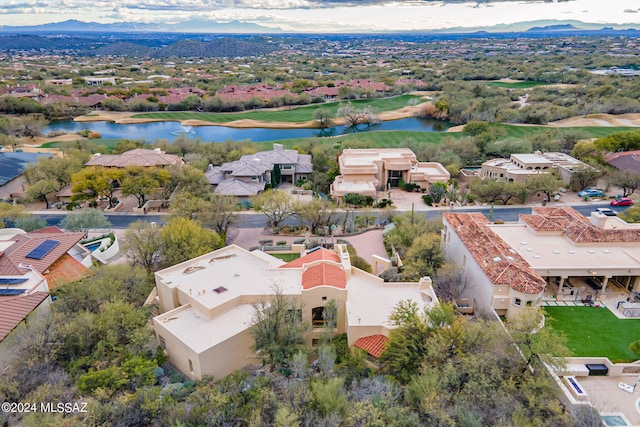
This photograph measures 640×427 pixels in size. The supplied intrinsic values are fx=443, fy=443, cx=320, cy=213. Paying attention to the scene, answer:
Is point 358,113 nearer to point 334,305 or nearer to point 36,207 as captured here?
point 36,207

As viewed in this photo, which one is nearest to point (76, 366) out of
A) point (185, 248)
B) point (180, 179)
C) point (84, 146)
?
point (185, 248)

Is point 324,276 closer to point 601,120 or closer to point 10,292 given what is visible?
point 10,292

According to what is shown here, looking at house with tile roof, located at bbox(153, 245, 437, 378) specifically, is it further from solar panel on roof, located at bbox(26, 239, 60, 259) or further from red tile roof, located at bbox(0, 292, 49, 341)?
solar panel on roof, located at bbox(26, 239, 60, 259)

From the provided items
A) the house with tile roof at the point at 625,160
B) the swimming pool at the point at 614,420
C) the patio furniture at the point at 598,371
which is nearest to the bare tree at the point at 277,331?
the swimming pool at the point at 614,420

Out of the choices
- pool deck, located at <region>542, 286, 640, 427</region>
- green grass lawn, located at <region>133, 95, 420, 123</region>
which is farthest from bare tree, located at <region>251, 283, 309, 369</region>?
green grass lawn, located at <region>133, 95, 420, 123</region>

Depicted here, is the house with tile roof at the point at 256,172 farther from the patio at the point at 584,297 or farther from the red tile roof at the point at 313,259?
the patio at the point at 584,297

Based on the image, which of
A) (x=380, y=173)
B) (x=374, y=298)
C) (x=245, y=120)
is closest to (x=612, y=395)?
(x=374, y=298)

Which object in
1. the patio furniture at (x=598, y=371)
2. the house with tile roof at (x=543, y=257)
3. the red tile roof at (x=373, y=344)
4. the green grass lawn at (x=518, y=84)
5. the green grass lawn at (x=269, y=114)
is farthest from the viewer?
the green grass lawn at (x=518, y=84)
